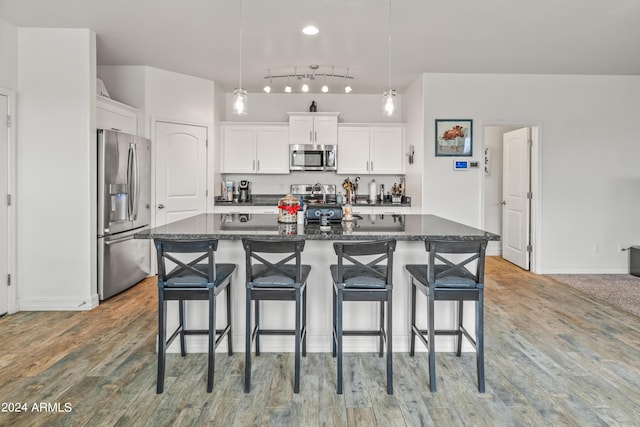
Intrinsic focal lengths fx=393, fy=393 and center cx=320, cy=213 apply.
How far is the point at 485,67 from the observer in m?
4.78

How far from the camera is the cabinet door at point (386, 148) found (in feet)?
19.2

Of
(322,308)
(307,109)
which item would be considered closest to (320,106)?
(307,109)

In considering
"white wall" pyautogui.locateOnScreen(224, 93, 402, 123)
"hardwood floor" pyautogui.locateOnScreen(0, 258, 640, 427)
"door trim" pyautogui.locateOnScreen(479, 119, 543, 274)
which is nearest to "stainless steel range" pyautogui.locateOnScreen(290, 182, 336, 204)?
"white wall" pyautogui.locateOnScreen(224, 93, 402, 123)

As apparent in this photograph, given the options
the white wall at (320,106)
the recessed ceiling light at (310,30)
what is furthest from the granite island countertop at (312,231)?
the white wall at (320,106)

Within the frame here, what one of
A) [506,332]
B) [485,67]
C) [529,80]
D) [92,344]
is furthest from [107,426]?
[529,80]

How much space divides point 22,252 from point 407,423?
3695 mm

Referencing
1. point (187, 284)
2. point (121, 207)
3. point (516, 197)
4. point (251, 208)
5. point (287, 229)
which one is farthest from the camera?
point (516, 197)

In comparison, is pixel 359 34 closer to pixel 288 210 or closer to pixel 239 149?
pixel 288 210

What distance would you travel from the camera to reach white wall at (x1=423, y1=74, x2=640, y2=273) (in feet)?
16.6

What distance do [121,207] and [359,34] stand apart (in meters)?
2.98

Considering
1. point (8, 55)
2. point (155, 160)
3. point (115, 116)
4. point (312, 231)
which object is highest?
point (8, 55)

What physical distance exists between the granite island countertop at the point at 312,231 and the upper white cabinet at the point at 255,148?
3.00 meters

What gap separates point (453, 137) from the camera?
504cm

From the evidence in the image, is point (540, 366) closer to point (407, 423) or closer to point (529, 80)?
point (407, 423)
